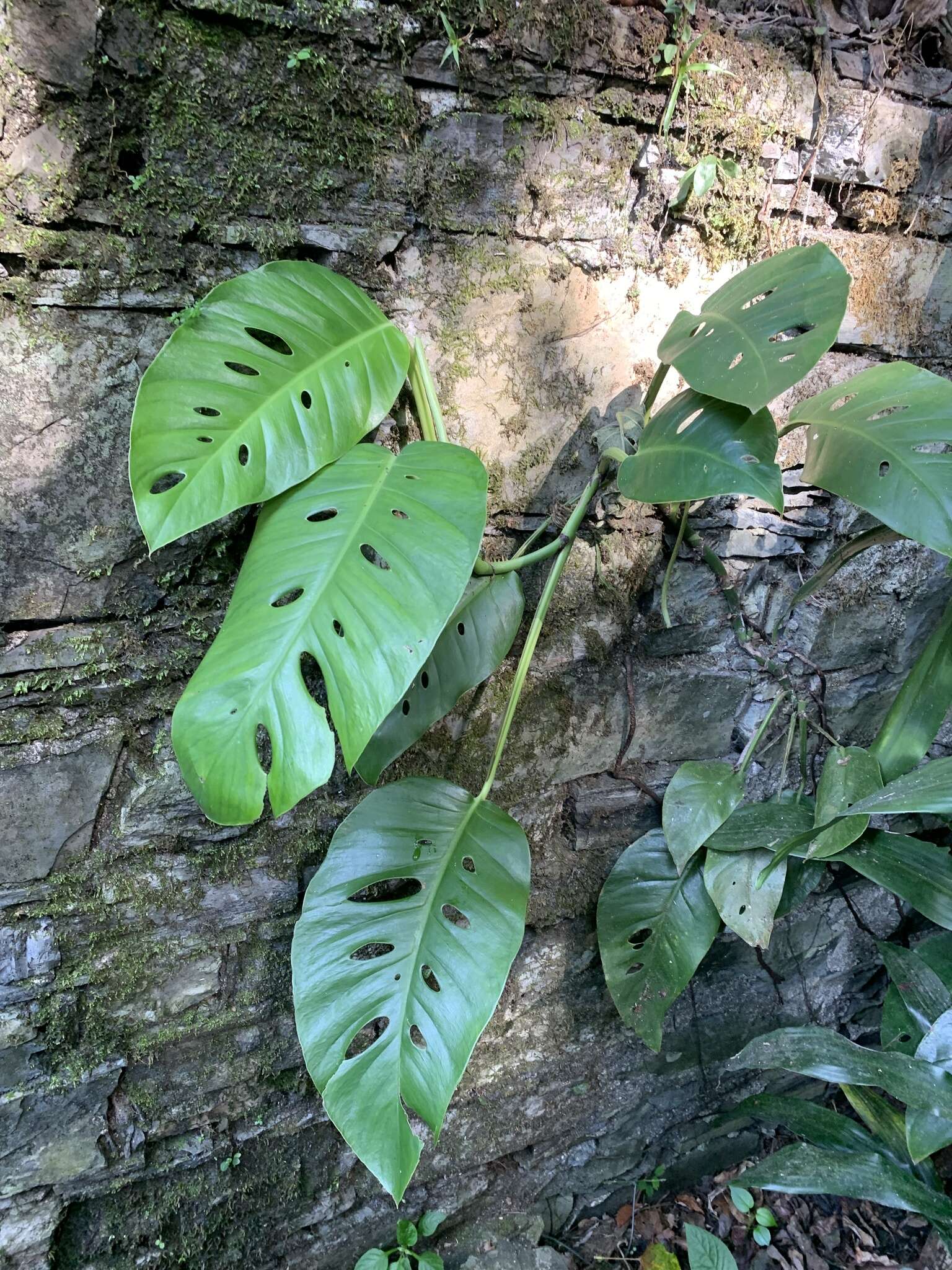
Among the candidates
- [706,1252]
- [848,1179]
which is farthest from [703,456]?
[706,1252]

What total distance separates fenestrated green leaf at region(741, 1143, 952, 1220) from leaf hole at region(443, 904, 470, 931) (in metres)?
0.74

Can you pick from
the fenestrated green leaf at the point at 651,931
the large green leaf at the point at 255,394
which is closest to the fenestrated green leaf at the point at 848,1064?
the fenestrated green leaf at the point at 651,931

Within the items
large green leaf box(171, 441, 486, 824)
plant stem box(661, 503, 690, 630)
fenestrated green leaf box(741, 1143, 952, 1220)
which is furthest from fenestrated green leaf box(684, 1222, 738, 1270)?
large green leaf box(171, 441, 486, 824)

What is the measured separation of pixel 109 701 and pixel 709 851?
0.99m

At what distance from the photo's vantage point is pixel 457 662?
983 millimetres

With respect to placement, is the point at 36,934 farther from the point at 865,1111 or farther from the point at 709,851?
the point at 865,1111

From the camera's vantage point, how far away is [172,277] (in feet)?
2.75

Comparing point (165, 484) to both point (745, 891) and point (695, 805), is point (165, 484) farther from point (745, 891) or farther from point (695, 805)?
point (745, 891)

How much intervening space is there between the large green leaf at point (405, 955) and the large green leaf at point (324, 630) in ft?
1.09

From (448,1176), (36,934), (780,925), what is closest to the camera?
(36,934)

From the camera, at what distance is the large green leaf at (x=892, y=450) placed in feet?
2.70

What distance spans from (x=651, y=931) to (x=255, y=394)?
1.09m

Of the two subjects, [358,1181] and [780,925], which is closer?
[358,1181]

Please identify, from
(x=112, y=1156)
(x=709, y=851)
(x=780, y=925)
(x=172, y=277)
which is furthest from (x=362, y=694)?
(x=780, y=925)
